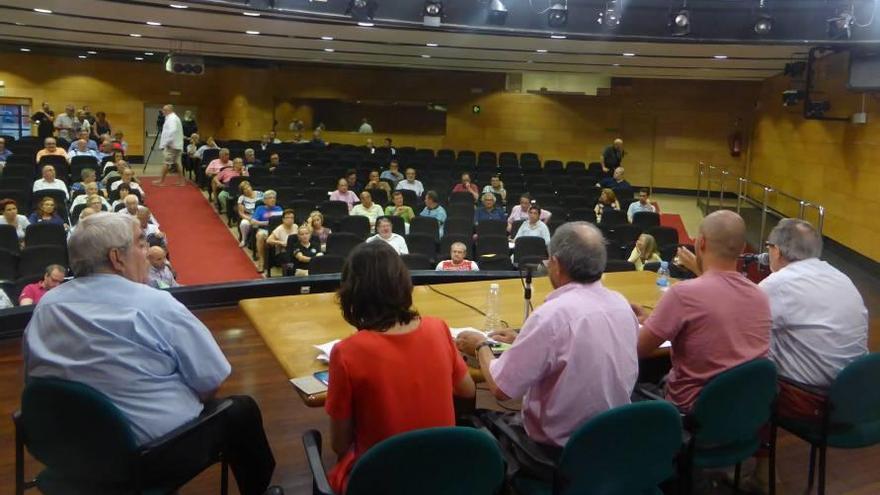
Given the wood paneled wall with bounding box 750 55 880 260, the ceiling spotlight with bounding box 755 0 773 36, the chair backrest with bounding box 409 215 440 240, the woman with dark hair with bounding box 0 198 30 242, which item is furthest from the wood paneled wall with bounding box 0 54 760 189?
the woman with dark hair with bounding box 0 198 30 242

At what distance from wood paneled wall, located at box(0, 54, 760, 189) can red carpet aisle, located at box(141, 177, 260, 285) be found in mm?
5978

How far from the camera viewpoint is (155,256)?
5762mm

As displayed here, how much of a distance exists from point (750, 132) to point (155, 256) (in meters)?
13.3

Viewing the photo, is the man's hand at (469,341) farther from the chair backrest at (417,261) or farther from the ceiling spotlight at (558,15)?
the ceiling spotlight at (558,15)

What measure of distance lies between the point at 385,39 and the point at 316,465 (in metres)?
9.65

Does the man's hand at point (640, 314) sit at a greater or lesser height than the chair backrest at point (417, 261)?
greater

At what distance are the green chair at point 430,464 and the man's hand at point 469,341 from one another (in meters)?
0.77

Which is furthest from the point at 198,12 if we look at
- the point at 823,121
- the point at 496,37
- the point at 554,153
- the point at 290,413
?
the point at 554,153

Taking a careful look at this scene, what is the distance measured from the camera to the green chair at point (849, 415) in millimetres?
2748

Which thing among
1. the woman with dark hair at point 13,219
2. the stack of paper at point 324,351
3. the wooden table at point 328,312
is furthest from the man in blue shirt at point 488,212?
the stack of paper at point 324,351

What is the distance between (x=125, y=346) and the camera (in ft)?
7.44

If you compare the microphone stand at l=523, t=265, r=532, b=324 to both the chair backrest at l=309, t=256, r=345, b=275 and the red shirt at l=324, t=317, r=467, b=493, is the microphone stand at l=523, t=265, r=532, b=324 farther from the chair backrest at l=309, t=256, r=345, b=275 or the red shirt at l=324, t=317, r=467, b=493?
the chair backrest at l=309, t=256, r=345, b=275

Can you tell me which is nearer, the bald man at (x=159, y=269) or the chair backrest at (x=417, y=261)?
the bald man at (x=159, y=269)

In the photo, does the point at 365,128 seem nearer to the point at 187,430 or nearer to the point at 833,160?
the point at 833,160
